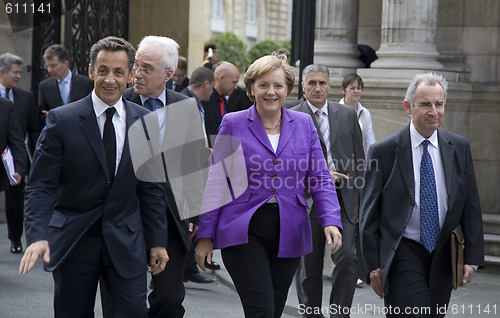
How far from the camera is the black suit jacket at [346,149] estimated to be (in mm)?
7387

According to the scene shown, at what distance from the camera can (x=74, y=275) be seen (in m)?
4.79

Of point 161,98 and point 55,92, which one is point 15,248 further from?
point 161,98

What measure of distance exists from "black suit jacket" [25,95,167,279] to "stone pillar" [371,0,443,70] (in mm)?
6464

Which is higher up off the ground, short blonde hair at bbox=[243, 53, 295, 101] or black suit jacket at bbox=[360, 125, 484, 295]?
short blonde hair at bbox=[243, 53, 295, 101]

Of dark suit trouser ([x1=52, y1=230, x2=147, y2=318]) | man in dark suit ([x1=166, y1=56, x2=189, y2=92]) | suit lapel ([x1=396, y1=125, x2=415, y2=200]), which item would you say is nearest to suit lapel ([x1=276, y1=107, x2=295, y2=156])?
suit lapel ([x1=396, y1=125, x2=415, y2=200])

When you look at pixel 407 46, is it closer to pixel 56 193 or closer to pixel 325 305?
pixel 325 305

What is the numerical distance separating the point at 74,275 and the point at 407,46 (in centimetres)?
686

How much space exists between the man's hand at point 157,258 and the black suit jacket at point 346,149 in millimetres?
2624

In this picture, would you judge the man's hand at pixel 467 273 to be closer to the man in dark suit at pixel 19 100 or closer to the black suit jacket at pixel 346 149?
the black suit jacket at pixel 346 149

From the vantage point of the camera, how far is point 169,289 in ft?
18.3

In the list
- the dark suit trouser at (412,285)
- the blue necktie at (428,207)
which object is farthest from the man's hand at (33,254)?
the blue necktie at (428,207)

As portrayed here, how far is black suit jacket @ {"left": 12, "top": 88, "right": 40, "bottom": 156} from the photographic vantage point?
433 inches

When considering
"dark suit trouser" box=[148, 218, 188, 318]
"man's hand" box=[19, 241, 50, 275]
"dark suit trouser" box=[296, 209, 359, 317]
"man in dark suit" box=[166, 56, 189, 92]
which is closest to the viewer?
"man's hand" box=[19, 241, 50, 275]

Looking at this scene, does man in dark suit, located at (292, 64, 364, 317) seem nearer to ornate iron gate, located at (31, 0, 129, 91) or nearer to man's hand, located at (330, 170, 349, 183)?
man's hand, located at (330, 170, 349, 183)
